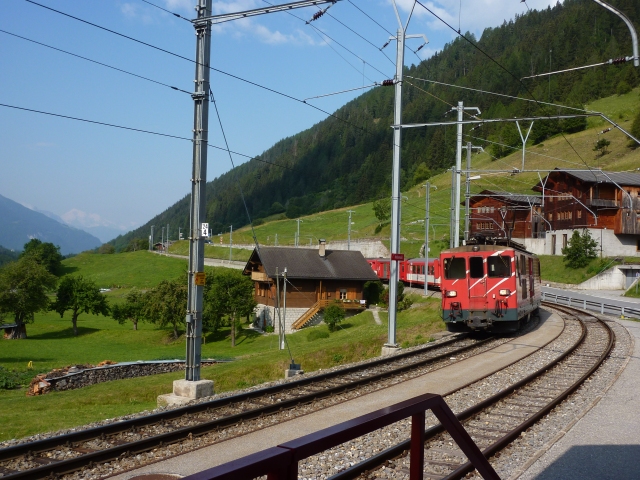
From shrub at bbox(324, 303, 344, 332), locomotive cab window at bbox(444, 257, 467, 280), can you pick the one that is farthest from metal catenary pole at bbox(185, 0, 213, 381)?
shrub at bbox(324, 303, 344, 332)

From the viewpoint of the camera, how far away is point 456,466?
297 inches

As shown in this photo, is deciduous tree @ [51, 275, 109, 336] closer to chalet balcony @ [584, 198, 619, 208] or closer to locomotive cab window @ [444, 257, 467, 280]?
locomotive cab window @ [444, 257, 467, 280]

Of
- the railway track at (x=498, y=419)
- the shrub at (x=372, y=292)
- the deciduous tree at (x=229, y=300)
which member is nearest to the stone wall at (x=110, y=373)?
the deciduous tree at (x=229, y=300)

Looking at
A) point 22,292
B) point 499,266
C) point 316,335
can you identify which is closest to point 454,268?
point 499,266

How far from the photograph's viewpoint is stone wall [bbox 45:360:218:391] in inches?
1073

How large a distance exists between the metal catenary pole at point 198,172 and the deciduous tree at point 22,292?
4645 centimetres

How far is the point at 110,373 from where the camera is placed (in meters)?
29.8

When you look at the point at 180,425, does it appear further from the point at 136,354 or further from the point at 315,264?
the point at 315,264

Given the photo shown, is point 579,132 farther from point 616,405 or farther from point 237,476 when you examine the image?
point 237,476

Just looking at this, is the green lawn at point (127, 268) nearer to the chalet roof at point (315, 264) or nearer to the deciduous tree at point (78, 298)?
the deciduous tree at point (78, 298)

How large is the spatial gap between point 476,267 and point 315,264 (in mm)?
34588

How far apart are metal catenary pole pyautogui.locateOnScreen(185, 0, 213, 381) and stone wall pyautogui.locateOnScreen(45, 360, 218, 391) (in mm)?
16482

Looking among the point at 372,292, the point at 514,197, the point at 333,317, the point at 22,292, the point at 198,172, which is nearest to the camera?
the point at 198,172

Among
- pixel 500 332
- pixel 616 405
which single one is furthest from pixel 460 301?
pixel 616 405
